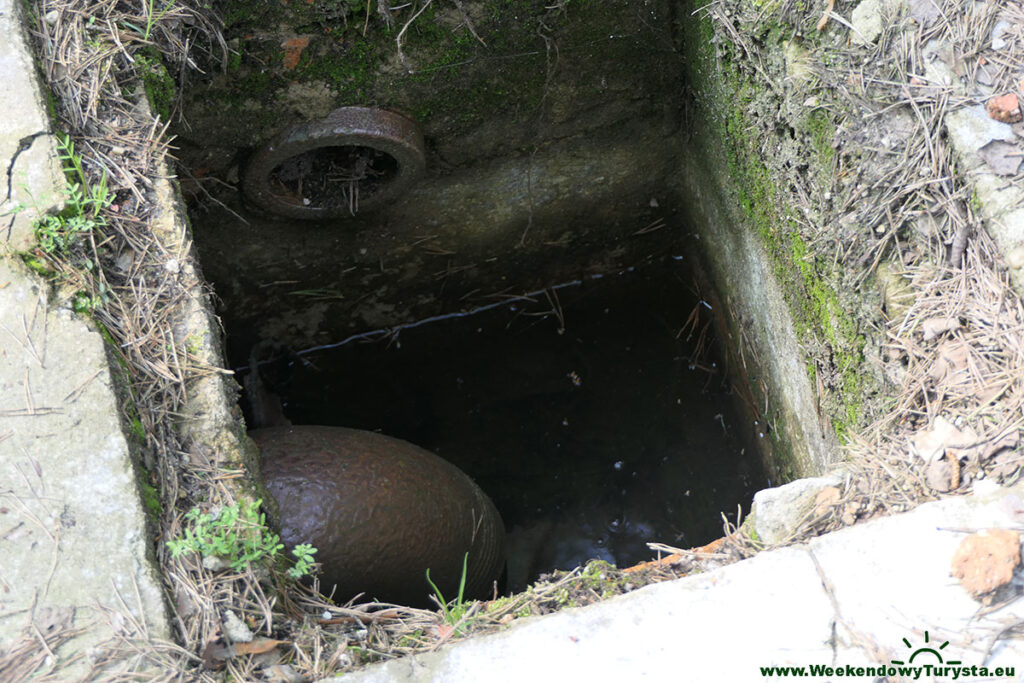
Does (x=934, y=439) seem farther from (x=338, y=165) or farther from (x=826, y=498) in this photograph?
(x=338, y=165)

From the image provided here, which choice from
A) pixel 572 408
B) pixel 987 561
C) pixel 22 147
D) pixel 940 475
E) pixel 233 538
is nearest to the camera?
pixel 987 561

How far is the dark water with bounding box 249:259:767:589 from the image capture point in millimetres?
3312

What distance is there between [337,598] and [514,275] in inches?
80.8

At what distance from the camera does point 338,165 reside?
2.95 m

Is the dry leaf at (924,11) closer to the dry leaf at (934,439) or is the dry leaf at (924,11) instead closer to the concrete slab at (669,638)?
the dry leaf at (934,439)

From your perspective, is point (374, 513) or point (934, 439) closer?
point (934, 439)

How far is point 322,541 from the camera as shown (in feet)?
6.28

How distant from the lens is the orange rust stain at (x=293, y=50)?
2.47 m

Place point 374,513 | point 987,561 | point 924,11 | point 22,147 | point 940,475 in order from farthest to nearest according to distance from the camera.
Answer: point 374,513, point 924,11, point 22,147, point 940,475, point 987,561

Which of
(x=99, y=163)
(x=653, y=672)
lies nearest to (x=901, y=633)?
(x=653, y=672)

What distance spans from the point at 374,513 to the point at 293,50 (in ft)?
4.93

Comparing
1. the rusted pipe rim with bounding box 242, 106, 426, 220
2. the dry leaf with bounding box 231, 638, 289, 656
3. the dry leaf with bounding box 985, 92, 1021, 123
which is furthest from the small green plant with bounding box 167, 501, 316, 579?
the dry leaf with bounding box 985, 92, 1021, 123

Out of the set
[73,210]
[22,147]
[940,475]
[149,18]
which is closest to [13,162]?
[22,147]

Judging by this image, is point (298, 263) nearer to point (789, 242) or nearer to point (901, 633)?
point (789, 242)
